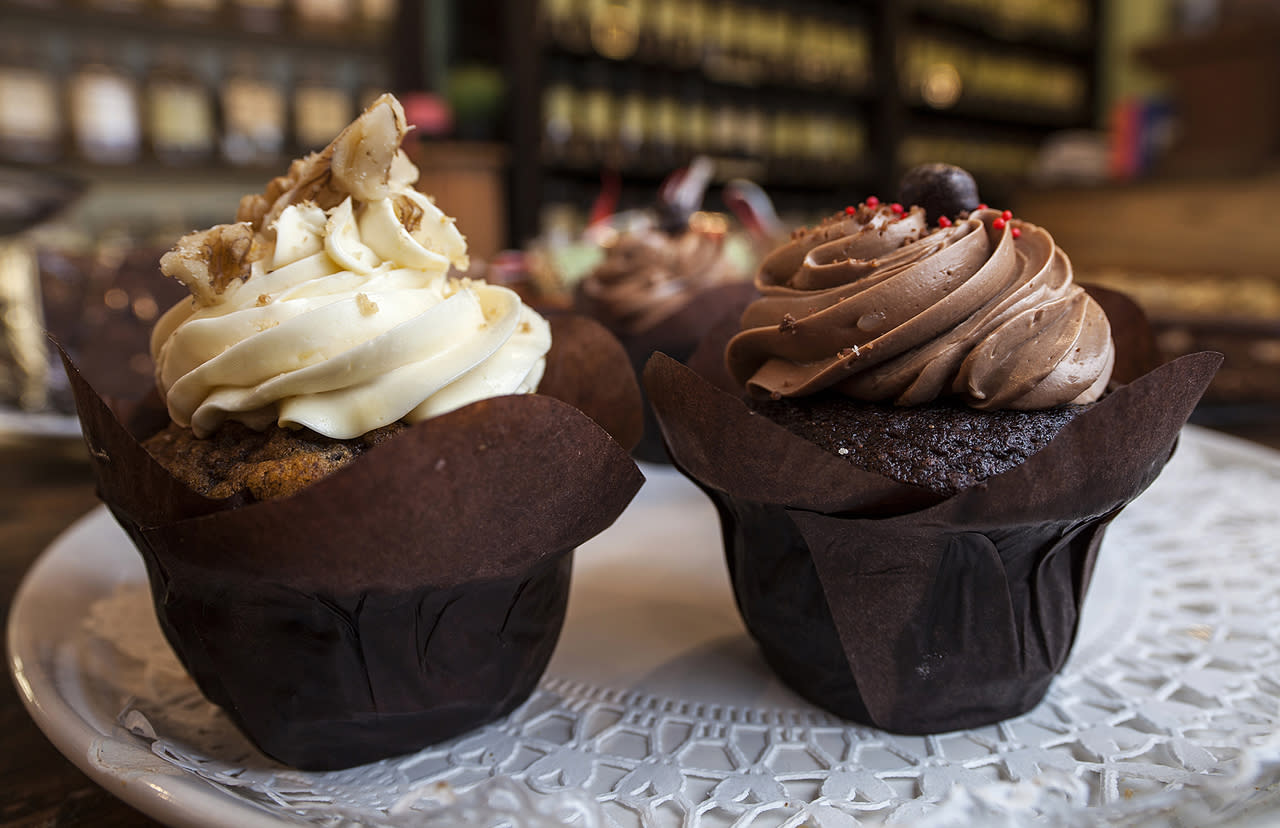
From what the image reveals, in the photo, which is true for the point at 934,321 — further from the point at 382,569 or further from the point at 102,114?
the point at 102,114

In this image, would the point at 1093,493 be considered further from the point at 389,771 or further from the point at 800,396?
the point at 389,771

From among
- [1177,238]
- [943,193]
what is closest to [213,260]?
[943,193]

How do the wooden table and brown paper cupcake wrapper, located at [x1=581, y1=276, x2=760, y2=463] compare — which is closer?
the wooden table

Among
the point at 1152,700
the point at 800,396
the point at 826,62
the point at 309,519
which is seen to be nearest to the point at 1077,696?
the point at 1152,700

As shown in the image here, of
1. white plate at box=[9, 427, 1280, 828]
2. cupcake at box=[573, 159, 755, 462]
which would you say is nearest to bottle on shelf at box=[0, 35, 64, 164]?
cupcake at box=[573, 159, 755, 462]

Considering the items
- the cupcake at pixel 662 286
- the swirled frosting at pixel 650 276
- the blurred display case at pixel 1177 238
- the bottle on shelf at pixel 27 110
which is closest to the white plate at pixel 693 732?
the cupcake at pixel 662 286

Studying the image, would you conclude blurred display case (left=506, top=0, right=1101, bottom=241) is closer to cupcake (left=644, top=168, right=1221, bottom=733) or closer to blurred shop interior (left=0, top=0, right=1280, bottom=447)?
blurred shop interior (left=0, top=0, right=1280, bottom=447)
